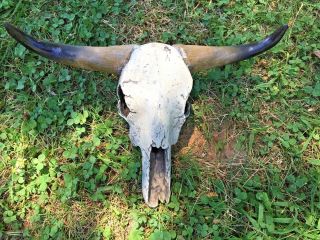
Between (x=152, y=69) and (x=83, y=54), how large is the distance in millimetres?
444

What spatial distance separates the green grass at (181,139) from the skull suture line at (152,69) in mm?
639

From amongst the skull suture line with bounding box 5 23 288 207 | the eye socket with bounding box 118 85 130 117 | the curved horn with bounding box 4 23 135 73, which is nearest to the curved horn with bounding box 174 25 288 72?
the skull suture line with bounding box 5 23 288 207

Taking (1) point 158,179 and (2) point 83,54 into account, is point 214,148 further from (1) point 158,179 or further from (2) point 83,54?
(2) point 83,54

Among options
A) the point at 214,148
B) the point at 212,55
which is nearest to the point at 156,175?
the point at 214,148

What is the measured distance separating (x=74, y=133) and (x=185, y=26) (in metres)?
1.39

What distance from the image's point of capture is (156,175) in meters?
3.43

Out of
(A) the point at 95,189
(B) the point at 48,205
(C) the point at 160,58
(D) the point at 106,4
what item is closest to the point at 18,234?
(B) the point at 48,205

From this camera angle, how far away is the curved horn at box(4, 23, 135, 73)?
2.92 m

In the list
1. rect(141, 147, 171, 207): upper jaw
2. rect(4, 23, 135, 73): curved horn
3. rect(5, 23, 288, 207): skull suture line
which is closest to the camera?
rect(4, 23, 135, 73): curved horn

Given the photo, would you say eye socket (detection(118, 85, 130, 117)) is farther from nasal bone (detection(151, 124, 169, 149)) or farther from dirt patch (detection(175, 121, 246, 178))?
dirt patch (detection(175, 121, 246, 178))

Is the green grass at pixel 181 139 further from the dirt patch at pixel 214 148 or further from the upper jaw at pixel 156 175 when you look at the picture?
the upper jaw at pixel 156 175

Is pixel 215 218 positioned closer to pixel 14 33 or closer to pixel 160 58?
pixel 160 58

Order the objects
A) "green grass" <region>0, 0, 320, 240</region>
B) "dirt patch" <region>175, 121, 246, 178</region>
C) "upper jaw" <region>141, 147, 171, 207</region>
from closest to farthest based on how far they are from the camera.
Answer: "upper jaw" <region>141, 147, 171, 207</region>, "green grass" <region>0, 0, 320, 240</region>, "dirt patch" <region>175, 121, 246, 178</region>

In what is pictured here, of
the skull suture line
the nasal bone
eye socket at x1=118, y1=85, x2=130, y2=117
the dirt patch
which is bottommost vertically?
the dirt patch
